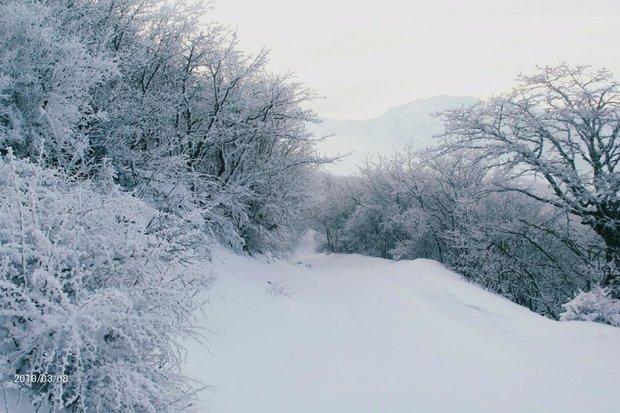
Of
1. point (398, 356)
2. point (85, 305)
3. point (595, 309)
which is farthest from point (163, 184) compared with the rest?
point (595, 309)

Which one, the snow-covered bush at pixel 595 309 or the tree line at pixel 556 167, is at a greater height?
the tree line at pixel 556 167

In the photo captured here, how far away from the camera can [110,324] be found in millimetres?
2408

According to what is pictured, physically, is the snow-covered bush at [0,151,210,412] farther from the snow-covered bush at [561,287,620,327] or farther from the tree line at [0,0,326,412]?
the snow-covered bush at [561,287,620,327]

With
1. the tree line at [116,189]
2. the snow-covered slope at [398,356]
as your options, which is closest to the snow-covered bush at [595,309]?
the snow-covered slope at [398,356]

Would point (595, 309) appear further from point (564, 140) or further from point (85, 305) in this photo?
point (85, 305)

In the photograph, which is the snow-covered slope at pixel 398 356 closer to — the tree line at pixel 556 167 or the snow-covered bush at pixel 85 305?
the snow-covered bush at pixel 85 305

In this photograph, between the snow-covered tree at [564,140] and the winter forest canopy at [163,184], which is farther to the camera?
the snow-covered tree at [564,140]

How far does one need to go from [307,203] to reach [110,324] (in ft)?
53.5

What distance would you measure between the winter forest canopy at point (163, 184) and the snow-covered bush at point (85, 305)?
1 cm

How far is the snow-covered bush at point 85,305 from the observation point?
2316 millimetres

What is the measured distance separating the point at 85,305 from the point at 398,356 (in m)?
4.93

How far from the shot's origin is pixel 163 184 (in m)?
9.63

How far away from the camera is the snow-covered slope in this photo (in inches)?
180

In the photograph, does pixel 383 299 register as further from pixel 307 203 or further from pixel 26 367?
pixel 307 203
